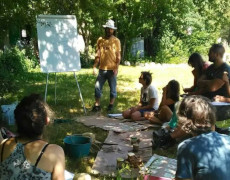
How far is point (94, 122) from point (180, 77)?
603 cm

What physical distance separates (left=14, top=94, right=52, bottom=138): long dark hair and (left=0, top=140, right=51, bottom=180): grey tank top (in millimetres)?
91

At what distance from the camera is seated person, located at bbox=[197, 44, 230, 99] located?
13.3 feet

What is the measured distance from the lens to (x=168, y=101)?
16.0ft

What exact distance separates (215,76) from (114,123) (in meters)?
1.92

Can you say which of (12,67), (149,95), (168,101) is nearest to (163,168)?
(168,101)

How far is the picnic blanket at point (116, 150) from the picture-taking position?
3.63 metres

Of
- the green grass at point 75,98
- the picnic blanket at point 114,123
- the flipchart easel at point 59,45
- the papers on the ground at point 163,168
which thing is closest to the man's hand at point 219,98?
the green grass at point 75,98

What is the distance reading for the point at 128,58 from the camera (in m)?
15.5

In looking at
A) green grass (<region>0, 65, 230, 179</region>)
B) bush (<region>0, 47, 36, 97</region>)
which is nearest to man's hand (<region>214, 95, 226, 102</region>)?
green grass (<region>0, 65, 230, 179</region>)

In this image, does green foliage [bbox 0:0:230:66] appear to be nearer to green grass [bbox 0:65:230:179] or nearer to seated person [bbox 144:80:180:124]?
green grass [bbox 0:65:230:179]

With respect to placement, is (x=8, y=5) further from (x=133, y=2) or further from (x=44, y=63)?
(x=133, y=2)

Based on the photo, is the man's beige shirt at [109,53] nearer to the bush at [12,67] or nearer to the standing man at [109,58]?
the standing man at [109,58]

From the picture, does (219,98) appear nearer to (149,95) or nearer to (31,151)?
(149,95)

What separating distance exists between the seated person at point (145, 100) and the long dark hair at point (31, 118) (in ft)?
11.8
